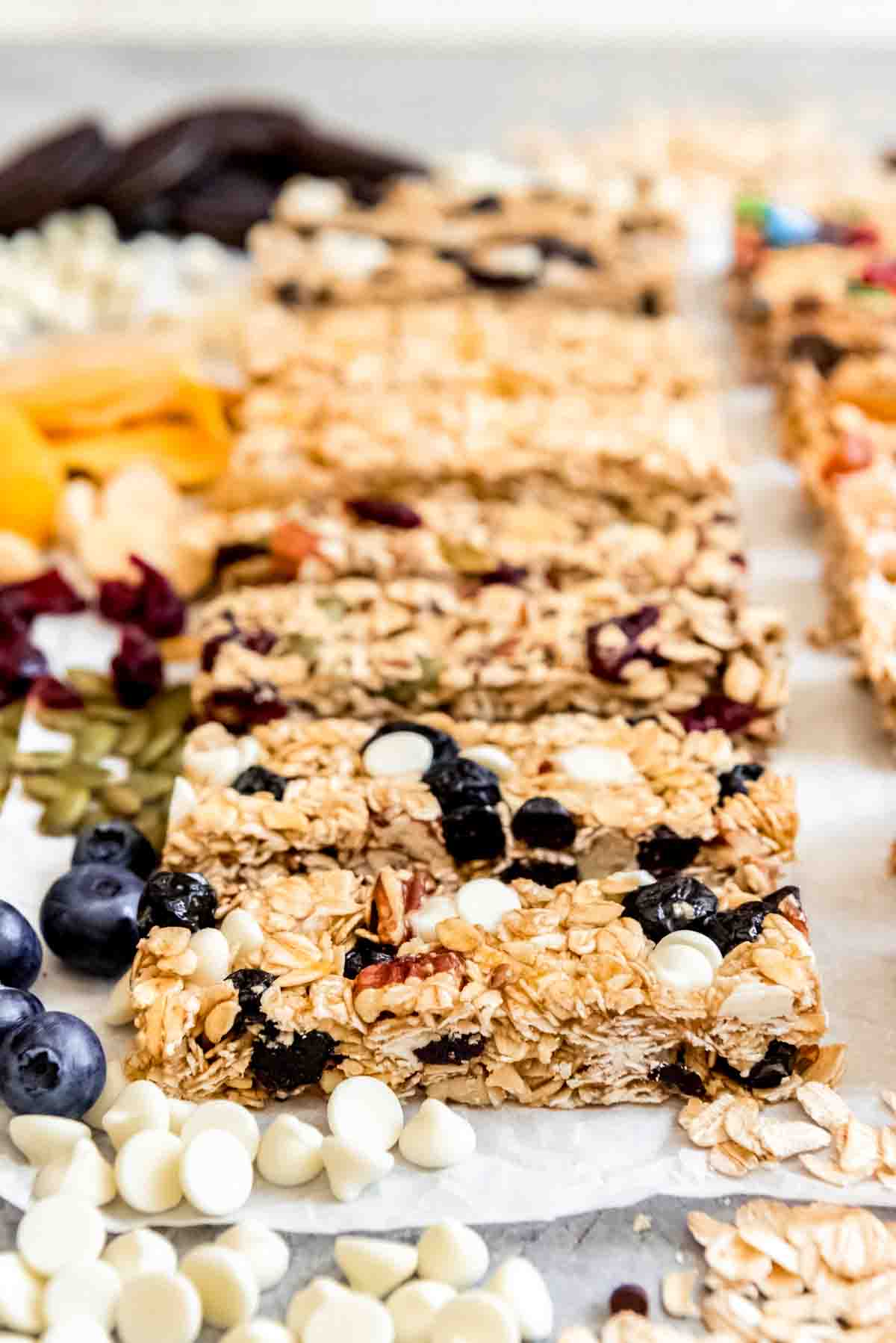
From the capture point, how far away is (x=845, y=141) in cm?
470

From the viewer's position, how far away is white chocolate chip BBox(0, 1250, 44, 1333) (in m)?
1.61

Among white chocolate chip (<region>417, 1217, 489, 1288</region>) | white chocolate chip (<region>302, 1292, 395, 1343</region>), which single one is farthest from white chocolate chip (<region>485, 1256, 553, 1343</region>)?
white chocolate chip (<region>302, 1292, 395, 1343</region>)

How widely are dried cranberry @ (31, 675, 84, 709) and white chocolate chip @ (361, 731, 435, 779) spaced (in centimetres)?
63

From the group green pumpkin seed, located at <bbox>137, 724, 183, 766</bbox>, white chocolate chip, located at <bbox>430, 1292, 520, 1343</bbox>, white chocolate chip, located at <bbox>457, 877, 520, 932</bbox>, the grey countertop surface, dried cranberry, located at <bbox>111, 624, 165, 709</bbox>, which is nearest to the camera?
white chocolate chip, located at <bbox>430, 1292, 520, 1343</bbox>

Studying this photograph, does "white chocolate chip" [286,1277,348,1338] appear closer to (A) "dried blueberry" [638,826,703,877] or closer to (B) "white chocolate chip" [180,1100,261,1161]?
(B) "white chocolate chip" [180,1100,261,1161]

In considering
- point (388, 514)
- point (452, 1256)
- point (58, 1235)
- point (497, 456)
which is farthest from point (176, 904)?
point (497, 456)

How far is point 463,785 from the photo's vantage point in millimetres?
2074

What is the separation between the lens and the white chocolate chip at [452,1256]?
1.67 m

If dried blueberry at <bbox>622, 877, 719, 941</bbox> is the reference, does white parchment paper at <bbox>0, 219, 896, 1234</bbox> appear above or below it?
below

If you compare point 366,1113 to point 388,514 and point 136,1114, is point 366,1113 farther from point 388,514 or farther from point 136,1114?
point 388,514

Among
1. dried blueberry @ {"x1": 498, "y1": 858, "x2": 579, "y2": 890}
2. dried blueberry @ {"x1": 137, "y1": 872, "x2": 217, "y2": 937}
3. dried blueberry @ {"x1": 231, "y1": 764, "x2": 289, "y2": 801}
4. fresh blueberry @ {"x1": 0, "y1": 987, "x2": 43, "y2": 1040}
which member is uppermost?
dried blueberry @ {"x1": 231, "y1": 764, "x2": 289, "y2": 801}

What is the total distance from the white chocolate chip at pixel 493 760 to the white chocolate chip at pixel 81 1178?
0.72 m

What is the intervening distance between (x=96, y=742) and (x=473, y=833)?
0.73 m

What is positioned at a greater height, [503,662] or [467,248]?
[467,248]
